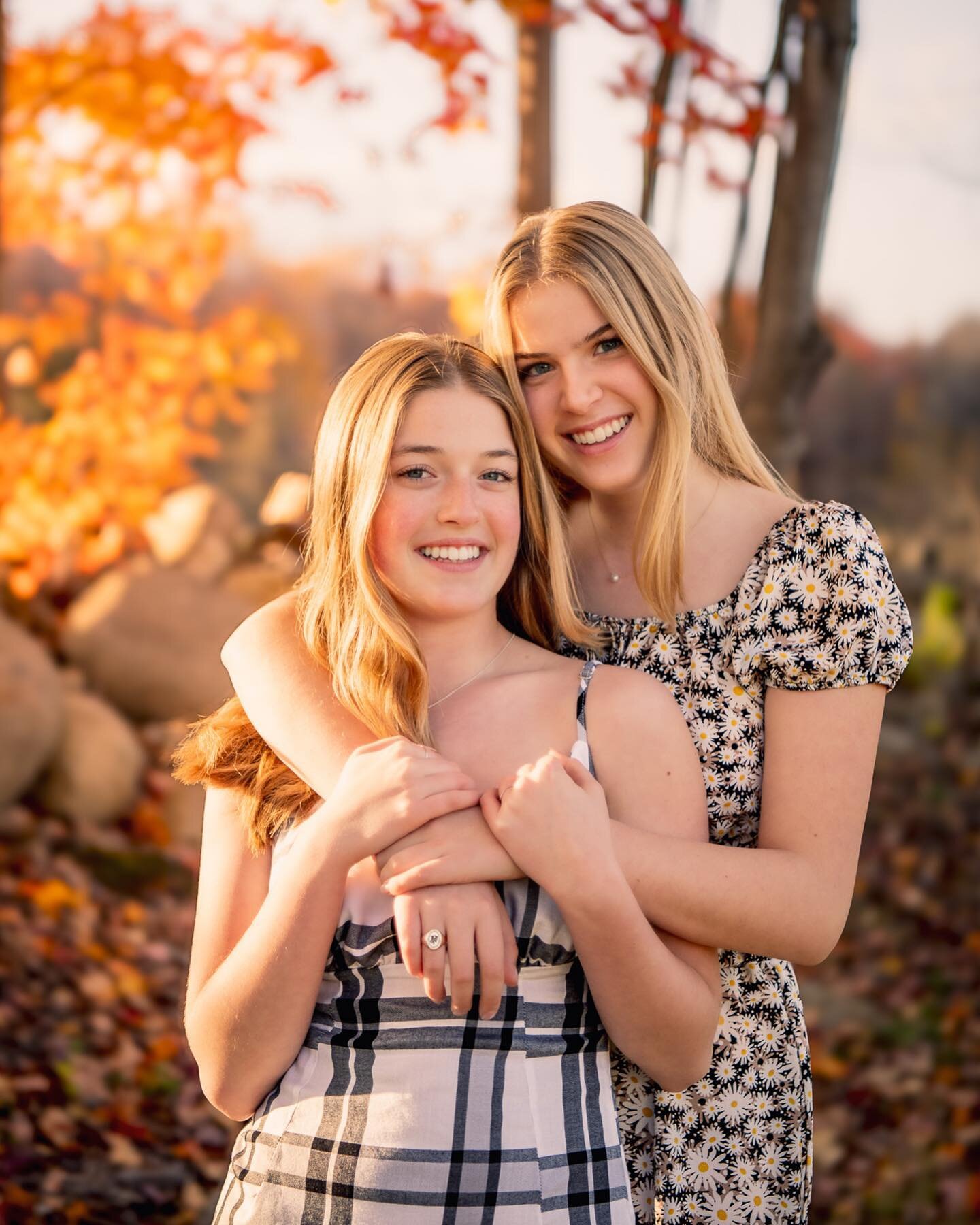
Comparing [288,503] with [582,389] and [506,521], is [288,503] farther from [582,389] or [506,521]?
[506,521]

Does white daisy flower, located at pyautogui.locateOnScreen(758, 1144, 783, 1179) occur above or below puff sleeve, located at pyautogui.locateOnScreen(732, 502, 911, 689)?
below

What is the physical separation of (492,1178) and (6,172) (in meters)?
5.94

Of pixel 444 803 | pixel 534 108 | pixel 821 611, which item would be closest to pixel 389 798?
pixel 444 803

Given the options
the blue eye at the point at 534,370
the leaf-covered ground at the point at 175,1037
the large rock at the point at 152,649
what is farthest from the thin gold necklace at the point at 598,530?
the large rock at the point at 152,649

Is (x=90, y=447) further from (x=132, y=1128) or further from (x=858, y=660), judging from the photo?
(x=858, y=660)

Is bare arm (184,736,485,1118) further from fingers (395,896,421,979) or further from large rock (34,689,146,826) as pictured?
large rock (34,689,146,826)

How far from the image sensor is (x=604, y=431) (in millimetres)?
2215

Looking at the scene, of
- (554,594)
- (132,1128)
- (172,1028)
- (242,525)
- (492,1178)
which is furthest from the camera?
(242,525)

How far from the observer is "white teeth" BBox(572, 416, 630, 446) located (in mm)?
2211

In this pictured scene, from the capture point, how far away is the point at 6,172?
247 inches

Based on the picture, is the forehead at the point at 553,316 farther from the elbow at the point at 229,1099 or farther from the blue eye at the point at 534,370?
the elbow at the point at 229,1099

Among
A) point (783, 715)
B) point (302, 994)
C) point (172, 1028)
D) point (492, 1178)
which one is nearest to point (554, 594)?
point (783, 715)

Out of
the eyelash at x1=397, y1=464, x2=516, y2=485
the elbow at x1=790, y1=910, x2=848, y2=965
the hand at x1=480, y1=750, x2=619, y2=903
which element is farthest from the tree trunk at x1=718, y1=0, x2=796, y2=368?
the hand at x1=480, y1=750, x2=619, y2=903

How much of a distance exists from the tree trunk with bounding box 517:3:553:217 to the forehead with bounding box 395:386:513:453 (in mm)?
2576
